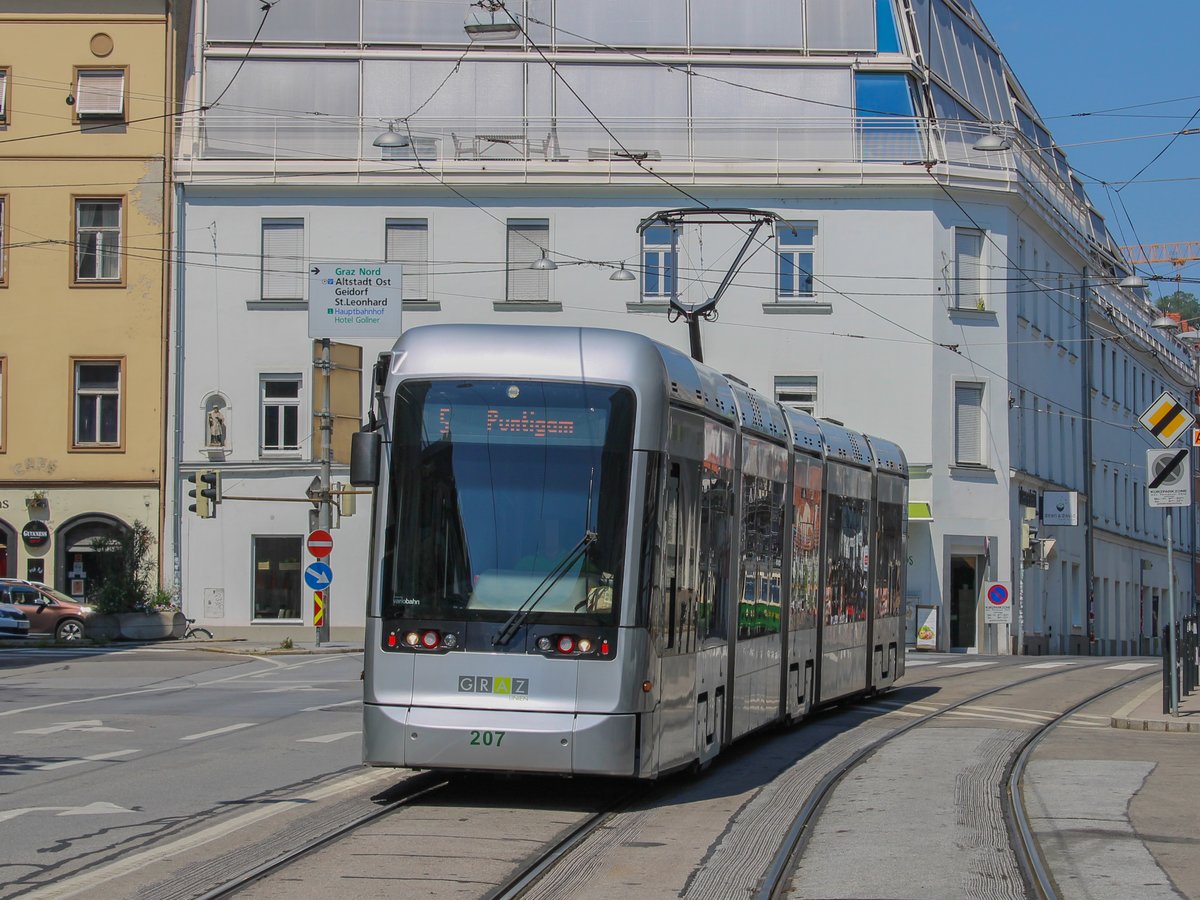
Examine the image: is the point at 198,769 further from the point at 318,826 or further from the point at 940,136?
the point at 940,136

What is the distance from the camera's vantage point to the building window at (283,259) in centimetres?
4328

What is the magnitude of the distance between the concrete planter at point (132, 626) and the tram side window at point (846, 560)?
20858 millimetres

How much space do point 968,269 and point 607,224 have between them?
9.07m

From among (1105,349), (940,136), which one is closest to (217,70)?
(940,136)

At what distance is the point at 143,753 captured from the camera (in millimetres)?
16344

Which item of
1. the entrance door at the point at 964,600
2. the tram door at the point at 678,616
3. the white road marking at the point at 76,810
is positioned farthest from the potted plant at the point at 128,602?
the tram door at the point at 678,616

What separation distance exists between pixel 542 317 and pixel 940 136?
10869 mm

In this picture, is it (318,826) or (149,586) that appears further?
(149,586)

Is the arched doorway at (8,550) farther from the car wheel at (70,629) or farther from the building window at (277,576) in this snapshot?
the building window at (277,576)

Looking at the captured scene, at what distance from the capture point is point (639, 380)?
472 inches

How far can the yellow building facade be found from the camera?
1679 inches

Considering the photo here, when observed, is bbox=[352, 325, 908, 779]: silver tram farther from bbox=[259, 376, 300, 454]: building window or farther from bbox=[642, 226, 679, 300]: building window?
bbox=[259, 376, 300, 454]: building window

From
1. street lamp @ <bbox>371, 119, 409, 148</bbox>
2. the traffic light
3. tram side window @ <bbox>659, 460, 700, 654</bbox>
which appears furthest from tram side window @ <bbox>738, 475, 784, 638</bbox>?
street lamp @ <bbox>371, 119, 409, 148</bbox>

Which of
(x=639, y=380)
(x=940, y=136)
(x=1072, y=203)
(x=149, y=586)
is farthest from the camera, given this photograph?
(x=1072, y=203)
